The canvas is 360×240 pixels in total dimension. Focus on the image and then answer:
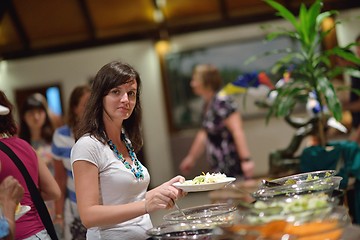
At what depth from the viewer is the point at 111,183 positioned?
256 cm

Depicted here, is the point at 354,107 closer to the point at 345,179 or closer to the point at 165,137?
the point at 345,179

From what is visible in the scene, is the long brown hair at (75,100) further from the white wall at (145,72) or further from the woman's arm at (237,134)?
the white wall at (145,72)

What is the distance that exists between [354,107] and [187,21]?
4.93 metres

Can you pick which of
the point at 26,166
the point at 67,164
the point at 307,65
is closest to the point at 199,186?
the point at 26,166

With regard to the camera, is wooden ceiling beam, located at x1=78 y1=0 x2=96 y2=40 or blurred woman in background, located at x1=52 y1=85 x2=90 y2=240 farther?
wooden ceiling beam, located at x1=78 y1=0 x2=96 y2=40

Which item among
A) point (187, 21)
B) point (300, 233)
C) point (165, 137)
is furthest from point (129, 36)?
point (300, 233)

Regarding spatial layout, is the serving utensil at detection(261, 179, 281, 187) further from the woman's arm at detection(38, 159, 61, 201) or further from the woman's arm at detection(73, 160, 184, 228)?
the woman's arm at detection(38, 159, 61, 201)

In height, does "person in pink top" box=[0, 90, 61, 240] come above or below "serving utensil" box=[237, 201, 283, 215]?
above

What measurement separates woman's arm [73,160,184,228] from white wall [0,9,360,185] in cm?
766

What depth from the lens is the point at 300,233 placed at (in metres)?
1.84

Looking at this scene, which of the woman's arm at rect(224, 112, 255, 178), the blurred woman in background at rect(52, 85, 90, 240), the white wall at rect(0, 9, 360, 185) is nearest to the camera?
the blurred woman in background at rect(52, 85, 90, 240)

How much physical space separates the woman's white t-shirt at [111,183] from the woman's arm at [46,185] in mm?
413

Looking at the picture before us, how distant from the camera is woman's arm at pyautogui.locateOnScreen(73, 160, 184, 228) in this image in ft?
7.90

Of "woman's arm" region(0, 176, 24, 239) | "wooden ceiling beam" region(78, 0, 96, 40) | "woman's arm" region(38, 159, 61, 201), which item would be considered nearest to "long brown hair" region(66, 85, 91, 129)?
"woman's arm" region(38, 159, 61, 201)
